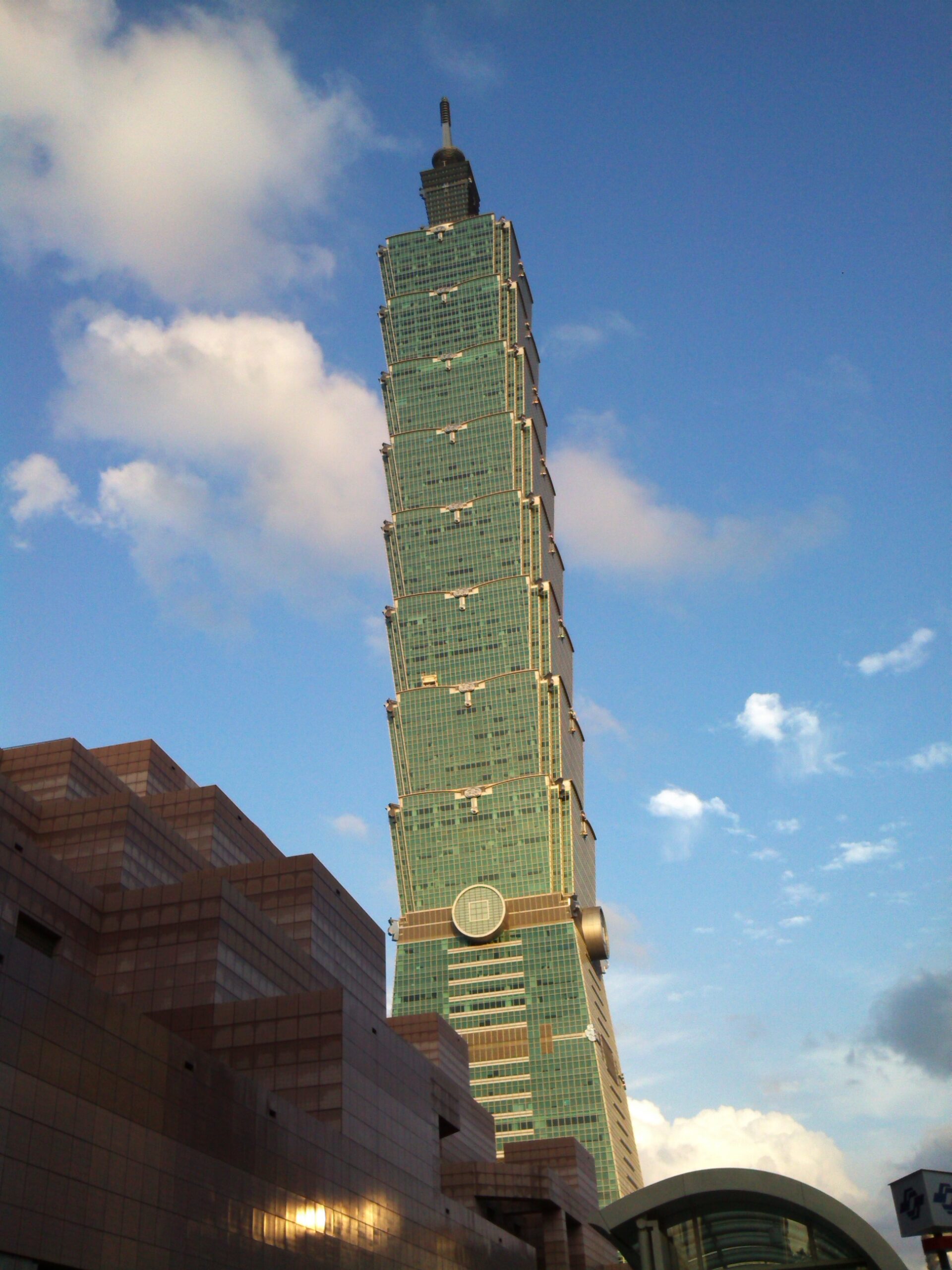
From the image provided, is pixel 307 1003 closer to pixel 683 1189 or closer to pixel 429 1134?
pixel 429 1134

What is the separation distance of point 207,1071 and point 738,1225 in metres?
31.5

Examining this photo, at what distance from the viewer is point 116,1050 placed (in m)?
59.3

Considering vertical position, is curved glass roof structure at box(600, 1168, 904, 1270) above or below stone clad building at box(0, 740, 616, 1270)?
below

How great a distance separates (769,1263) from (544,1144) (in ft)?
427

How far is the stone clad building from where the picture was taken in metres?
54.5

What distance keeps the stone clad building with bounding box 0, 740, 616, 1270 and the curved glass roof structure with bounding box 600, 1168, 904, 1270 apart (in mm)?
24632

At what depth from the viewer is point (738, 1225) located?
45500 mm

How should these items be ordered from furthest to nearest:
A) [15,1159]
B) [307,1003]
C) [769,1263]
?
[307,1003] < [15,1159] < [769,1263]

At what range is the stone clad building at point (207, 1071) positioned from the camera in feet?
179

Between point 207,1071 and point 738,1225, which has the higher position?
point 207,1071

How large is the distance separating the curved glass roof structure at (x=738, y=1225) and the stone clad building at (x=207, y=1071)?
24.6 meters

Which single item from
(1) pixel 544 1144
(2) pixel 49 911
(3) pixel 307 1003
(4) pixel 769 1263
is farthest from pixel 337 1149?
(1) pixel 544 1144

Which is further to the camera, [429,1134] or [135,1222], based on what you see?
[429,1134]

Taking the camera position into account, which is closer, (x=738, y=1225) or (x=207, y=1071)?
(x=738, y=1225)
